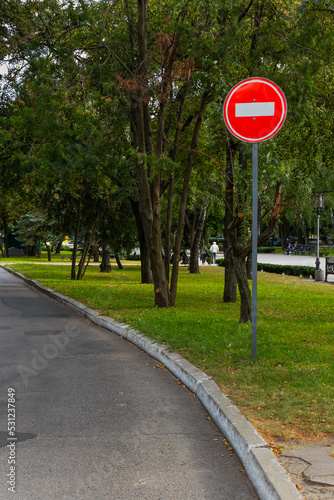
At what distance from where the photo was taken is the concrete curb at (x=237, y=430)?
356 centimetres

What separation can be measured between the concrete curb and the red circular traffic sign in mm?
2870

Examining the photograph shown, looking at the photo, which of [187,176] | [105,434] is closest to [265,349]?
[105,434]

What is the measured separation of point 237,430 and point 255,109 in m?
4.04

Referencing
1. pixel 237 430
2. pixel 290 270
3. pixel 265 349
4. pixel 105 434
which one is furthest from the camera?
pixel 290 270

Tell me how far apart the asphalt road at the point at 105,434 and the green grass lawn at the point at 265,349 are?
477 mm

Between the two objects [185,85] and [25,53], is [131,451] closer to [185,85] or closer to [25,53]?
[185,85]

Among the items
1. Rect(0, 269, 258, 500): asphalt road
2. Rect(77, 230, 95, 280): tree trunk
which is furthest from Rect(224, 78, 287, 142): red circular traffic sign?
Rect(77, 230, 95, 280): tree trunk

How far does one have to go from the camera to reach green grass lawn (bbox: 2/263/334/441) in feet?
16.4

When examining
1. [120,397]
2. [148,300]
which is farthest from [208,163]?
[120,397]

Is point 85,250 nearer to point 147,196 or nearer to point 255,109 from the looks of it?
point 147,196

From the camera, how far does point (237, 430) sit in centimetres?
449

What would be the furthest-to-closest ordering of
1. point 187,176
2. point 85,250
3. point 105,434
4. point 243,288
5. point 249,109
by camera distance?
1. point 85,250
2. point 187,176
3. point 243,288
4. point 249,109
5. point 105,434

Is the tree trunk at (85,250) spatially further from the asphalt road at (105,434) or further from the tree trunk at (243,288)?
the asphalt road at (105,434)

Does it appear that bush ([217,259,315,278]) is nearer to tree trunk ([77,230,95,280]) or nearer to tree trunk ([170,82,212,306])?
tree trunk ([77,230,95,280])
